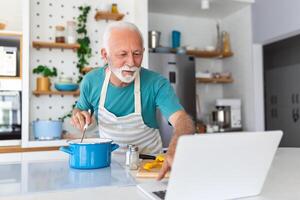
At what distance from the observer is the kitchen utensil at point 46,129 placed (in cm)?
245

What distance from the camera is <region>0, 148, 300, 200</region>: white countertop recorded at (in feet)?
2.19

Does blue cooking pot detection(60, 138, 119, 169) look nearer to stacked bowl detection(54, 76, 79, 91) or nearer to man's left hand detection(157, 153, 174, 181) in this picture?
man's left hand detection(157, 153, 174, 181)

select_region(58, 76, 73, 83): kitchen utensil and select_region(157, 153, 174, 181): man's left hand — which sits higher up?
select_region(58, 76, 73, 83): kitchen utensil

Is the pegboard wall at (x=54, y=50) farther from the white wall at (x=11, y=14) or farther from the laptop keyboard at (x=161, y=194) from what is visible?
the laptop keyboard at (x=161, y=194)

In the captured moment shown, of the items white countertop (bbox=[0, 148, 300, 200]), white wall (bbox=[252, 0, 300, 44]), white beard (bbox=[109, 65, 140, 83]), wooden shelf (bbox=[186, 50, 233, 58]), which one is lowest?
white countertop (bbox=[0, 148, 300, 200])

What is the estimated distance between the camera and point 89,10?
9.52 feet

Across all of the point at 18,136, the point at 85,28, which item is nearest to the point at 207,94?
the point at 85,28

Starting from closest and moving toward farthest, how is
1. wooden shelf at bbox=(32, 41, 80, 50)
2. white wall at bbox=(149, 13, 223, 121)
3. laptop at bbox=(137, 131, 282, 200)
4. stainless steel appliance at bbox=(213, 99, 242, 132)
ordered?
laptop at bbox=(137, 131, 282, 200)
wooden shelf at bbox=(32, 41, 80, 50)
stainless steel appliance at bbox=(213, 99, 242, 132)
white wall at bbox=(149, 13, 223, 121)

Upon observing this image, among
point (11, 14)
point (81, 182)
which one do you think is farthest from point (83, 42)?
point (81, 182)

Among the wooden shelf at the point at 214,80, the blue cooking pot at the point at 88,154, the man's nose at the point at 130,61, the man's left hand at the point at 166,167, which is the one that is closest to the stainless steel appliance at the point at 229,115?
the wooden shelf at the point at 214,80

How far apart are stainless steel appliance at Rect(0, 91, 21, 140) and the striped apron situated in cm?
129

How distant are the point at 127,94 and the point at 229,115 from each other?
2137mm

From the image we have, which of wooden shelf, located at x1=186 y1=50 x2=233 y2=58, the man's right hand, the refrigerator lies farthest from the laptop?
wooden shelf, located at x1=186 y1=50 x2=233 y2=58

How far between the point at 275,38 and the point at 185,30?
1079 mm
